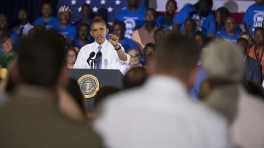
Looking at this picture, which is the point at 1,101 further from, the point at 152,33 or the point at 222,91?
the point at 152,33

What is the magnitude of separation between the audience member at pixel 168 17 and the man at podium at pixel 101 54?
10.1ft

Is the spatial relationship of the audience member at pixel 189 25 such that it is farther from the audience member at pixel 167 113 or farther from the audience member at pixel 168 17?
the audience member at pixel 167 113

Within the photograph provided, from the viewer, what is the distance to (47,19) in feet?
37.3

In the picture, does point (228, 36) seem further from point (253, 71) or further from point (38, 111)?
point (38, 111)

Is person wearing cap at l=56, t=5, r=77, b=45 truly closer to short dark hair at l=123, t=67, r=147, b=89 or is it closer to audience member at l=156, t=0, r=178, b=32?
audience member at l=156, t=0, r=178, b=32

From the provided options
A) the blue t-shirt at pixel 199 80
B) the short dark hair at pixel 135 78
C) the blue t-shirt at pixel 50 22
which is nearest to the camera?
the short dark hair at pixel 135 78

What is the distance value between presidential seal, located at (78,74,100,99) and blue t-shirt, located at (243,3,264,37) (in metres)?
5.10

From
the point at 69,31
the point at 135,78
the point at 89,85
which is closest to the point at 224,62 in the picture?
the point at 135,78

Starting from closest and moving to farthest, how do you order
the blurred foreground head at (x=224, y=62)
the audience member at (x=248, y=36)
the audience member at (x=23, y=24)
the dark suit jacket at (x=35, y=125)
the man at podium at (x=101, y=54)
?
the dark suit jacket at (x=35, y=125)
the blurred foreground head at (x=224, y=62)
the man at podium at (x=101, y=54)
the audience member at (x=248, y=36)
the audience member at (x=23, y=24)

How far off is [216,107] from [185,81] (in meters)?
0.40

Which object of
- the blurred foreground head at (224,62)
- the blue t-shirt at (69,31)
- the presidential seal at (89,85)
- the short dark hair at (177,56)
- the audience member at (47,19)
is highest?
the short dark hair at (177,56)

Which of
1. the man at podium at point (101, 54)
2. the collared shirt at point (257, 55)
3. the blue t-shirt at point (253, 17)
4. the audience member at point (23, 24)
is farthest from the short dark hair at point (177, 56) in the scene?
the audience member at point (23, 24)

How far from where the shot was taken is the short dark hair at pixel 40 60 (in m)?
2.53

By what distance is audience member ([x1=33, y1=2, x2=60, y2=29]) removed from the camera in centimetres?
1129
